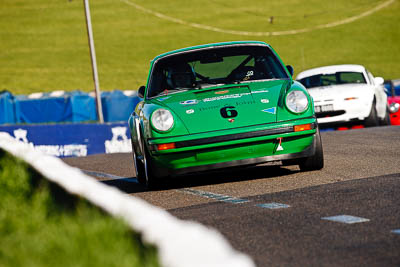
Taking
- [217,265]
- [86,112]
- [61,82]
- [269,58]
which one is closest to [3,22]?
[61,82]

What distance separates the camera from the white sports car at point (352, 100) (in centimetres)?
1666

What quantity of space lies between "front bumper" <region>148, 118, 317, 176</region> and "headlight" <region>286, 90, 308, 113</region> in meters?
0.11

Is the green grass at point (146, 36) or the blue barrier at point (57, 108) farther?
the green grass at point (146, 36)

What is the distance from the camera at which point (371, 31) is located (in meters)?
66.1

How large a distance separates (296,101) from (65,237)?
4700 mm

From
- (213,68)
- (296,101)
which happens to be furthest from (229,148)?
(213,68)

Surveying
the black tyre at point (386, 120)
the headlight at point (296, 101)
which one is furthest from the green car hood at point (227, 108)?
the black tyre at point (386, 120)

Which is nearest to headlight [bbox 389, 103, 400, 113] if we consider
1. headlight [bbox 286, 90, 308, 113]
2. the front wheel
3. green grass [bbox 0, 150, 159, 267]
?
headlight [bbox 286, 90, 308, 113]

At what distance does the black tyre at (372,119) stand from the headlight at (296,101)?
9.10 meters

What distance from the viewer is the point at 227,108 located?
7961 millimetres

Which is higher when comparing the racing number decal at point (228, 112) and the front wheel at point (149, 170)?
the racing number decal at point (228, 112)

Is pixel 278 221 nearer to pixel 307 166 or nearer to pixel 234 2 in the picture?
pixel 307 166

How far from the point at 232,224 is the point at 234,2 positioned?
74.6m

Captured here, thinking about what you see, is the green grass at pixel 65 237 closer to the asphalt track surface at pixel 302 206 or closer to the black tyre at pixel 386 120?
the asphalt track surface at pixel 302 206
